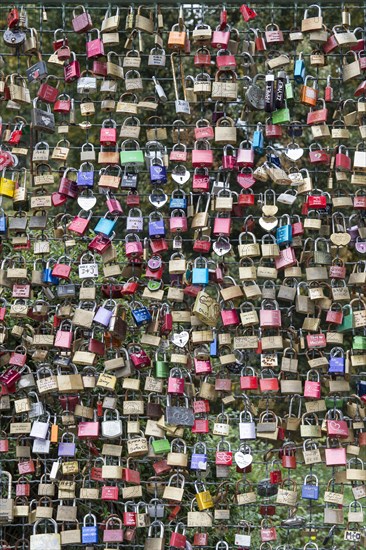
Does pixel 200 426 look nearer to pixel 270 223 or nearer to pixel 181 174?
pixel 270 223

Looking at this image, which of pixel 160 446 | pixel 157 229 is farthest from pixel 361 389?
pixel 157 229

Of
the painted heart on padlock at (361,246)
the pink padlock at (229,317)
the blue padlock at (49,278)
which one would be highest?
the painted heart on padlock at (361,246)

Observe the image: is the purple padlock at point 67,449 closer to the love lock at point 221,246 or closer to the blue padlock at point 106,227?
the blue padlock at point 106,227

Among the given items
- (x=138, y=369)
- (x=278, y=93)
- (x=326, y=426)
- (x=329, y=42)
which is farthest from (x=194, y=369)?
(x=329, y=42)

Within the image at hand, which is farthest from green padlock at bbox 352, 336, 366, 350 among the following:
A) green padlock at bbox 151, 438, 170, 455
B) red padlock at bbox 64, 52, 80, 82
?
red padlock at bbox 64, 52, 80, 82

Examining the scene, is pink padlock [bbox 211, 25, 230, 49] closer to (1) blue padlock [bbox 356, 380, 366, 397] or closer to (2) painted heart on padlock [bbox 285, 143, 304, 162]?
(2) painted heart on padlock [bbox 285, 143, 304, 162]

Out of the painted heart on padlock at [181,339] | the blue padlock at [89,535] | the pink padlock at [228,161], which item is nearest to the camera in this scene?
the blue padlock at [89,535]

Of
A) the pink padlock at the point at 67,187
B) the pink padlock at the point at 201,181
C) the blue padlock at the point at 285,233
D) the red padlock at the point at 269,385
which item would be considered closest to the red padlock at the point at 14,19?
the pink padlock at the point at 67,187
